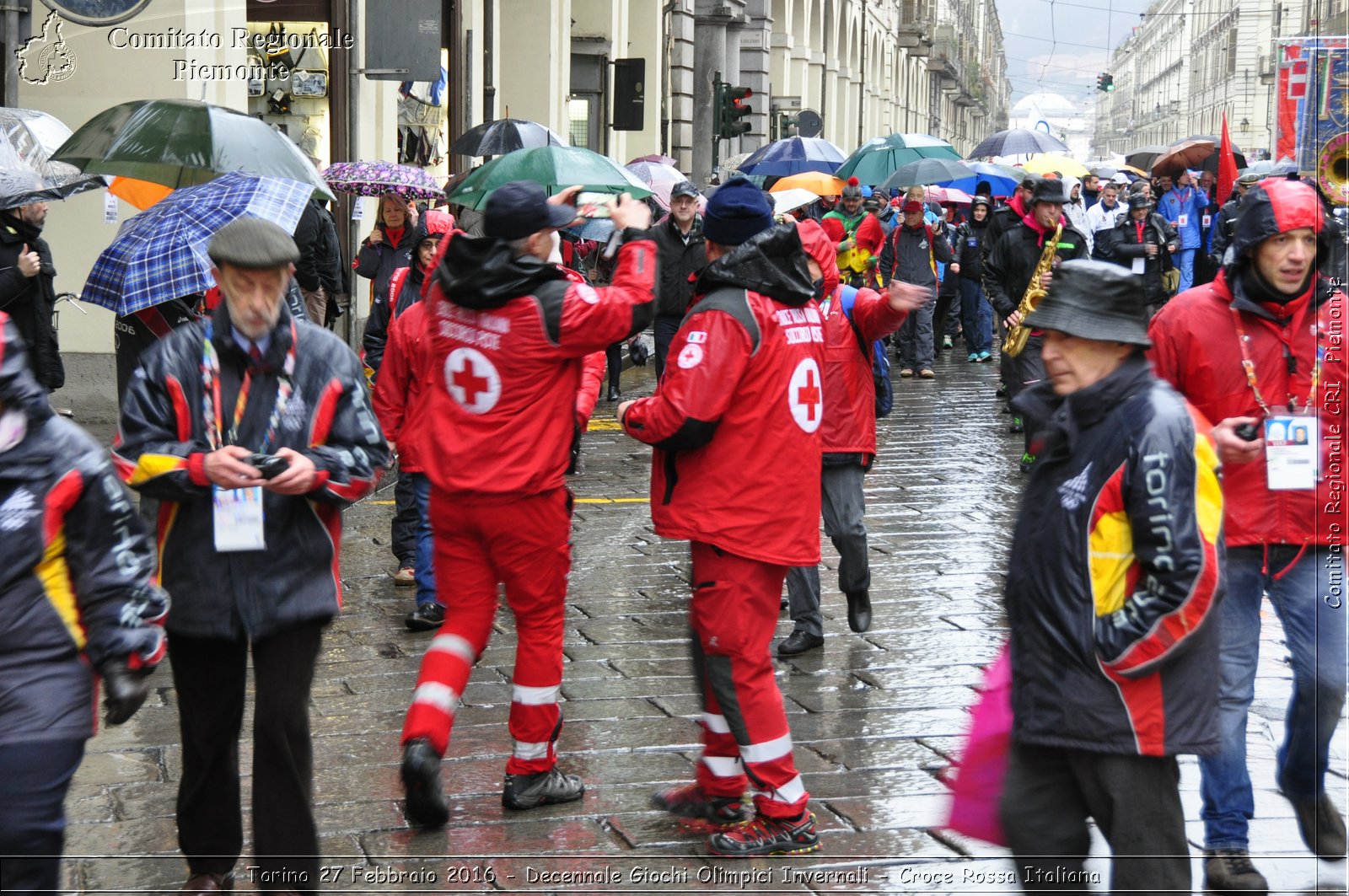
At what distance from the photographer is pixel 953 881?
4.29 metres

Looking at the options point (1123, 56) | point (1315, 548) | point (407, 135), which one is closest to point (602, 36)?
point (407, 135)

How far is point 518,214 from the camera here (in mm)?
4652

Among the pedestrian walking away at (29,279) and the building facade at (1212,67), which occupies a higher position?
the building facade at (1212,67)

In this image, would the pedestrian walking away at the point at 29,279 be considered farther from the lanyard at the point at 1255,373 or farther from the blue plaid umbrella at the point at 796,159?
the blue plaid umbrella at the point at 796,159

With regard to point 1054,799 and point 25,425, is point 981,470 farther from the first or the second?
point 25,425

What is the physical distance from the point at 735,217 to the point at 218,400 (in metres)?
1.60

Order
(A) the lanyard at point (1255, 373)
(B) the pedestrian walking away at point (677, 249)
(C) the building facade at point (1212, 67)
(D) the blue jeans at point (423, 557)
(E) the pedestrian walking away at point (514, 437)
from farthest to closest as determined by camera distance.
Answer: (C) the building facade at point (1212, 67), (B) the pedestrian walking away at point (677, 249), (D) the blue jeans at point (423, 557), (E) the pedestrian walking away at point (514, 437), (A) the lanyard at point (1255, 373)

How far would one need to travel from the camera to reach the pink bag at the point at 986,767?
3.46 m

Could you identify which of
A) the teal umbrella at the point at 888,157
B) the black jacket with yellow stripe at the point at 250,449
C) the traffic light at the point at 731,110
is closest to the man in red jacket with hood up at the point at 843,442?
the black jacket with yellow stripe at the point at 250,449

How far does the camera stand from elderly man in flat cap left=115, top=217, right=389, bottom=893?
3.87 m

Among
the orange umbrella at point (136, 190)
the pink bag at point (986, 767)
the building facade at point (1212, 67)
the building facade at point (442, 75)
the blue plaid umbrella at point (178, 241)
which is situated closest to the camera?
the pink bag at point (986, 767)

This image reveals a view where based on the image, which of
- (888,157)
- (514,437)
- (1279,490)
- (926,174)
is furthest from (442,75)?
(1279,490)

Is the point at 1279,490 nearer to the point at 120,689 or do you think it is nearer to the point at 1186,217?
the point at 120,689

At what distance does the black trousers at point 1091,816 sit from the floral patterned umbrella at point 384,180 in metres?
7.46
